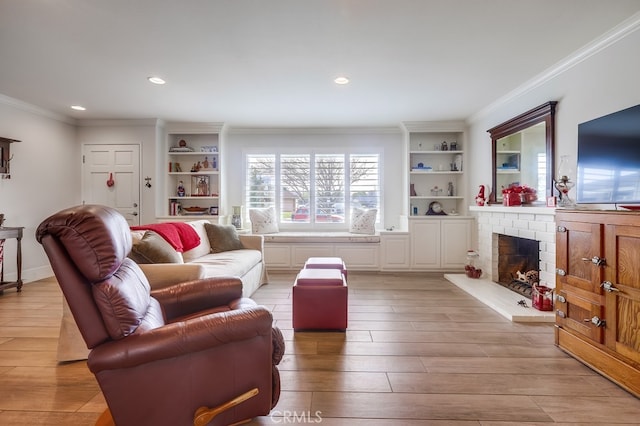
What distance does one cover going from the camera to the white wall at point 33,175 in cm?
415

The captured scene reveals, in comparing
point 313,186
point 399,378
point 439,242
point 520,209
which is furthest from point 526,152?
point 313,186

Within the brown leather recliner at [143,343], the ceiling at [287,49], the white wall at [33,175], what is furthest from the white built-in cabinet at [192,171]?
the brown leather recliner at [143,343]

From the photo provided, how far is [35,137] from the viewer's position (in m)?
4.48

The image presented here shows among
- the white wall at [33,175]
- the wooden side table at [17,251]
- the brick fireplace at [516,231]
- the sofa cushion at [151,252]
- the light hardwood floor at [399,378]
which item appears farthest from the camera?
the white wall at [33,175]

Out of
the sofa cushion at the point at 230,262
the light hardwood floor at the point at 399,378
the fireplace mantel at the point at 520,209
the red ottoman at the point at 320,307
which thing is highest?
the fireplace mantel at the point at 520,209

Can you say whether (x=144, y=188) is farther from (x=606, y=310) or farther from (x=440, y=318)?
(x=606, y=310)

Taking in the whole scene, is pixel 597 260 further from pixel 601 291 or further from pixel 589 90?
pixel 589 90

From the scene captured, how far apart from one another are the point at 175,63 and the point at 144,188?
108 inches

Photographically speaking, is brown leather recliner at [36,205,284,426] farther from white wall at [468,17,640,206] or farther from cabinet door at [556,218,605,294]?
white wall at [468,17,640,206]

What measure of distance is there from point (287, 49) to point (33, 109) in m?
4.05

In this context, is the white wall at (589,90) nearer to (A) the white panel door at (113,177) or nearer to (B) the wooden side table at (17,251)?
(A) the white panel door at (113,177)

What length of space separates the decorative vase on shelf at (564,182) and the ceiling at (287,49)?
1.00 meters

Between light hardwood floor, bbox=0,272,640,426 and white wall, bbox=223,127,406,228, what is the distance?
2.80 metres

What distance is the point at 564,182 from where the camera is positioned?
269cm
